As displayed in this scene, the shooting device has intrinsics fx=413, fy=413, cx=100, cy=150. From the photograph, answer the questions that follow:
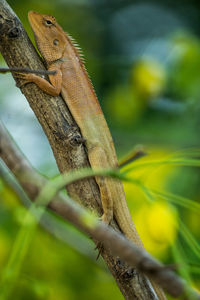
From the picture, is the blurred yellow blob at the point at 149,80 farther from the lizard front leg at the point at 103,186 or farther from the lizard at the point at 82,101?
the lizard front leg at the point at 103,186

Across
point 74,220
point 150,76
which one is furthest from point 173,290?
point 150,76

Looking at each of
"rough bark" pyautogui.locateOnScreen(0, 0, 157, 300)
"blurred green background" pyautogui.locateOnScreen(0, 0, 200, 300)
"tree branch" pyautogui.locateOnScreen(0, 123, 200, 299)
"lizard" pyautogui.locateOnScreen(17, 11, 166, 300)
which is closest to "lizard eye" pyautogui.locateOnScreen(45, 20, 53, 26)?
"lizard" pyautogui.locateOnScreen(17, 11, 166, 300)

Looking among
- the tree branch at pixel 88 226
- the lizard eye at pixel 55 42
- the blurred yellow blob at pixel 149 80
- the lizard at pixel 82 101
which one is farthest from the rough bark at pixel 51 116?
the blurred yellow blob at pixel 149 80

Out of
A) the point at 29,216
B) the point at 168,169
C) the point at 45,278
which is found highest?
the point at 168,169

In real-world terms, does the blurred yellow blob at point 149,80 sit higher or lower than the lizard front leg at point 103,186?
higher

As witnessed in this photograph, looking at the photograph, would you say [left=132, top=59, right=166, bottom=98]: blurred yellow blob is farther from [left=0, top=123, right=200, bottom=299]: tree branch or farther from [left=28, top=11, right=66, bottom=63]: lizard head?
[left=0, top=123, right=200, bottom=299]: tree branch

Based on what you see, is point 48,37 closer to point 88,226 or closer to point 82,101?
point 82,101

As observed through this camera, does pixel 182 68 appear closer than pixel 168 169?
No

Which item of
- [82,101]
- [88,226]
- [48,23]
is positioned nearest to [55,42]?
[48,23]

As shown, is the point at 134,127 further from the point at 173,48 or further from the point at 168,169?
the point at 173,48
